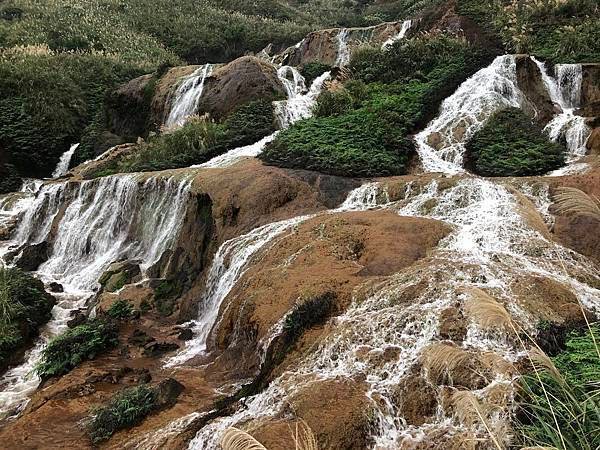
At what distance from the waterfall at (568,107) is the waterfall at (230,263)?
5.54 metres

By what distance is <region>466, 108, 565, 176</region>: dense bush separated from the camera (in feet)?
37.9

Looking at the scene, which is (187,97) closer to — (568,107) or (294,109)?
(294,109)

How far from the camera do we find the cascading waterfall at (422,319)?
17.6ft

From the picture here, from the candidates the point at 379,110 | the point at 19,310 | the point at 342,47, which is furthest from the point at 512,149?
the point at 342,47

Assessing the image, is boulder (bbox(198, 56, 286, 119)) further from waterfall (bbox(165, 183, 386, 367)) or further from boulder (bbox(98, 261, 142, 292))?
waterfall (bbox(165, 183, 386, 367))

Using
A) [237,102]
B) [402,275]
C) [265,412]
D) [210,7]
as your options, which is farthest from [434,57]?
[210,7]

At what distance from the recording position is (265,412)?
18.3 ft

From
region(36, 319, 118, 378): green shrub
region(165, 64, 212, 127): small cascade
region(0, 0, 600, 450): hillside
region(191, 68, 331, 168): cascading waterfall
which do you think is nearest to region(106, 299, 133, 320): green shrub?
region(0, 0, 600, 450): hillside

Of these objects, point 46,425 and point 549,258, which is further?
point 549,258

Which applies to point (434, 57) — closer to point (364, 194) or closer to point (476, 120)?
point (476, 120)

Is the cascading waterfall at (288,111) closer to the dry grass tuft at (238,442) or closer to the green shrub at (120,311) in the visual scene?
the green shrub at (120,311)

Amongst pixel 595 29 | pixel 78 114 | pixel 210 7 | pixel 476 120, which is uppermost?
pixel 210 7

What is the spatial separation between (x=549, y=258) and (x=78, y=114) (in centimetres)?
2535

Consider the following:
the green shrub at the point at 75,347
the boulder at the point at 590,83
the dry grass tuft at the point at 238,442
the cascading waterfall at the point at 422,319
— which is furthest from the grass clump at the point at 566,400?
the boulder at the point at 590,83
